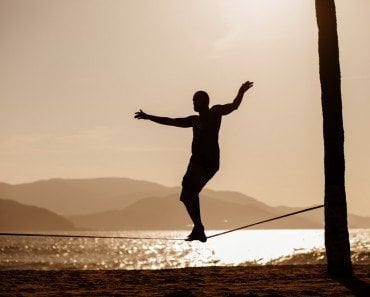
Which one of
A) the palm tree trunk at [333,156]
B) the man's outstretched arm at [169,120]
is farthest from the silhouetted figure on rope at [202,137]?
the palm tree trunk at [333,156]

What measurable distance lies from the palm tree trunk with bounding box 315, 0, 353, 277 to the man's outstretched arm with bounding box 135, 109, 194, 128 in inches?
125

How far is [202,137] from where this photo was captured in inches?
440

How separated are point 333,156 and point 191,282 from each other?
12.3 feet

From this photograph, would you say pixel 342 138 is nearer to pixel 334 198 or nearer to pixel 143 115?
pixel 334 198

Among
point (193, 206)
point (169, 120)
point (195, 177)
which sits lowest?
point (193, 206)

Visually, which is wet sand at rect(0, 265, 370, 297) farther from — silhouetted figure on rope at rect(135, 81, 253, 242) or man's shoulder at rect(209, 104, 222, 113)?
man's shoulder at rect(209, 104, 222, 113)

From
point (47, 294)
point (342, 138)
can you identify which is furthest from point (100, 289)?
point (342, 138)

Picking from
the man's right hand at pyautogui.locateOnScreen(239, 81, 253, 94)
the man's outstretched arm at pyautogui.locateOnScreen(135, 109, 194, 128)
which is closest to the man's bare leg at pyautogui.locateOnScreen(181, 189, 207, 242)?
the man's outstretched arm at pyautogui.locateOnScreen(135, 109, 194, 128)

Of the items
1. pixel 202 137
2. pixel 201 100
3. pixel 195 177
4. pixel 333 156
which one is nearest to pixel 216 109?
pixel 201 100

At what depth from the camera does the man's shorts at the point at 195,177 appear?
1120cm

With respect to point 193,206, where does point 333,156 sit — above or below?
above

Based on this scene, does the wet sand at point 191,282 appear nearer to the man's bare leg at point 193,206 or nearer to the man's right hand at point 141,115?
the man's bare leg at point 193,206

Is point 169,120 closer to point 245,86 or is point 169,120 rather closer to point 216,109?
point 216,109

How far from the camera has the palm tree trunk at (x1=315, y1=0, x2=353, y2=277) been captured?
41.5 ft
